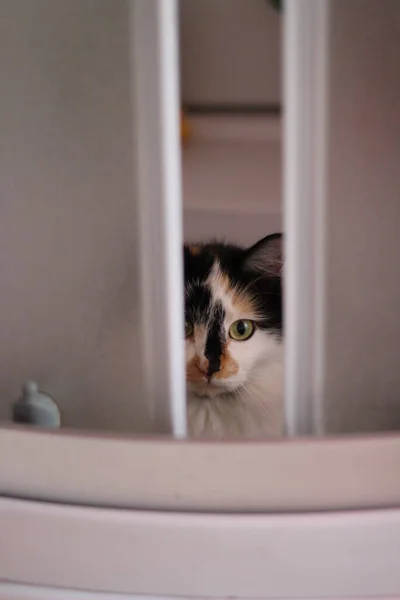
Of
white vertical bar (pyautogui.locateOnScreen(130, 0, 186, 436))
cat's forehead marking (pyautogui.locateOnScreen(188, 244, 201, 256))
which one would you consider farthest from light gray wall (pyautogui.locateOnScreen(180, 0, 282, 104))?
white vertical bar (pyautogui.locateOnScreen(130, 0, 186, 436))

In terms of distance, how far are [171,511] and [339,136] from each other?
33 cm

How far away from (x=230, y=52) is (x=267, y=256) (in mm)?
523

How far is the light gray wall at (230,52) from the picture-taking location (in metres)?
1.14

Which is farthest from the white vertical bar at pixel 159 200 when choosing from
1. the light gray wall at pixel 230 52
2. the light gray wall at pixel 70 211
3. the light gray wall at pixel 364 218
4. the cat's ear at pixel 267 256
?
the light gray wall at pixel 230 52

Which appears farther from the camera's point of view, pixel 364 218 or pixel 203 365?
pixel 203 365

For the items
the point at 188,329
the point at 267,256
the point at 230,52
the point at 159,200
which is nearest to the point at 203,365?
the point at 188,329

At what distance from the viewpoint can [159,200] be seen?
1.92ft

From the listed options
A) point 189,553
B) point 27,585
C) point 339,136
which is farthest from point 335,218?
point 27,585

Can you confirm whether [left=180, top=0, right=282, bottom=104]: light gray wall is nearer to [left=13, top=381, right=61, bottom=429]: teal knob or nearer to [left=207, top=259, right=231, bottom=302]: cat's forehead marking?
[left=207, top=259, right=231, bottom=302]: cat's forehead marking

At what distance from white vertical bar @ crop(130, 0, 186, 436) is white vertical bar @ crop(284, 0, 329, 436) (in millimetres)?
A: 95

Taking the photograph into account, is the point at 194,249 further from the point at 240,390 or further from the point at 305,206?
the point at 305,206

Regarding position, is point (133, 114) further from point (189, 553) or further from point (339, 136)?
point (189, 553)

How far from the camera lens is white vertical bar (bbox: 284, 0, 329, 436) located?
1.79 ft

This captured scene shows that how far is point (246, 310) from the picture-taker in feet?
2.83
